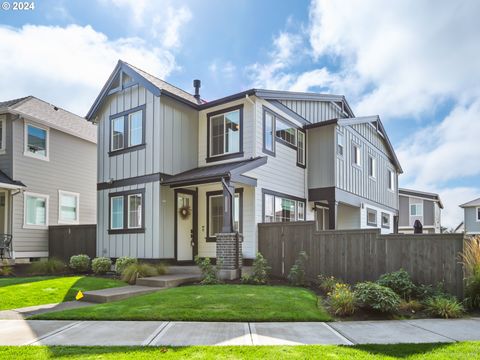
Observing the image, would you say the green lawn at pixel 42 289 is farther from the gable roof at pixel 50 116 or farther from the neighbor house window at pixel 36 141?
the gable roof at pixel 50 116

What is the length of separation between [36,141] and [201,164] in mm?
7884

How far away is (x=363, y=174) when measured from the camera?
18641 mm

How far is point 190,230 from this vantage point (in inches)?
551

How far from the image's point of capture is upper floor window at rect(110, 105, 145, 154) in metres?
14.1

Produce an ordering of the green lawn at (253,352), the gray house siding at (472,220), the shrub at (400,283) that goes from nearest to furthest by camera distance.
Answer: the green lawn at (253,352) → the shrub at (400,283) → the gray house siding at (472,220)

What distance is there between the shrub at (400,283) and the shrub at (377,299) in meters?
1.04

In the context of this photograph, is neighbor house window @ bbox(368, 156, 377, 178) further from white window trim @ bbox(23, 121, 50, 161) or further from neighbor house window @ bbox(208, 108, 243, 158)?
white window trim @ bbox(23, 121, 50, 161)

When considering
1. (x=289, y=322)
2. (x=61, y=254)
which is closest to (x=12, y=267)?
(x=61, y=254)

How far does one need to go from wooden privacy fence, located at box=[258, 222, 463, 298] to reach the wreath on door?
2.85 meters

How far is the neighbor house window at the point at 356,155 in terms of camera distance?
17.5m

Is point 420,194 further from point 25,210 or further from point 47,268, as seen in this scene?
point 25,210

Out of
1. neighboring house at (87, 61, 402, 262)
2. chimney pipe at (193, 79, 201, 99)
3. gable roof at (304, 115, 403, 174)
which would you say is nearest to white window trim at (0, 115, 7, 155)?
neighboring house at (87, 61, 402, 262)

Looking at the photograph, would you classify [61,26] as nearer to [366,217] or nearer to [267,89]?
[267,89]

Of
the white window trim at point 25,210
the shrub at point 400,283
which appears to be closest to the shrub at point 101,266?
the white window trim at point 25,210
